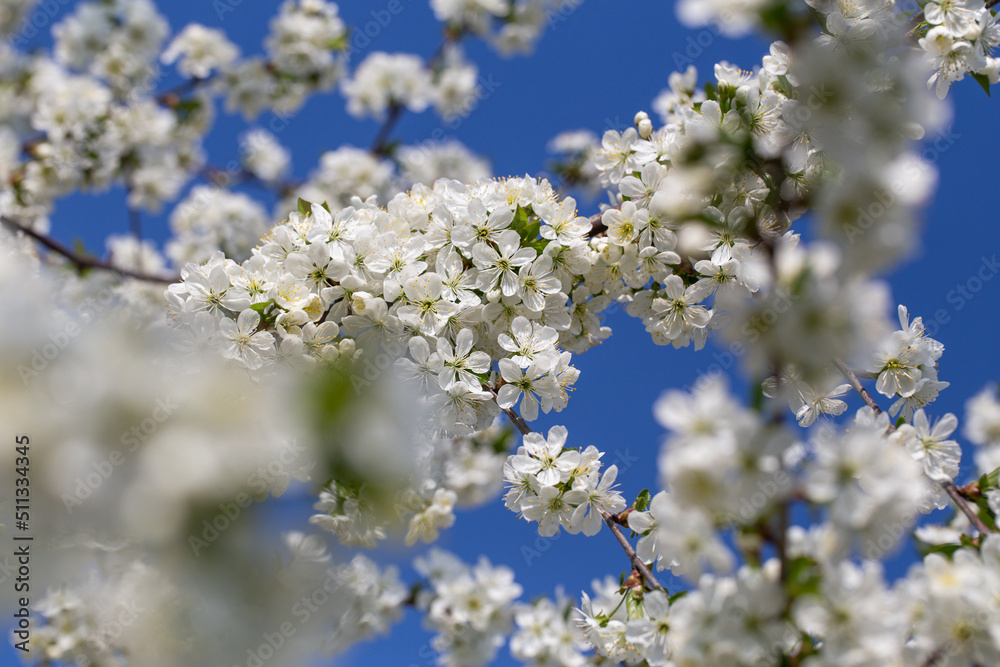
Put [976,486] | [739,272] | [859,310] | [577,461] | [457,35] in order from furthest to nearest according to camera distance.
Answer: [457,35], [739,272], [577,461], [976,486], [859,310]

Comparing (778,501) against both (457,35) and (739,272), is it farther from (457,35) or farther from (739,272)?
(457,35)

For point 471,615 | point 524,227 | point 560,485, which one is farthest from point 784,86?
point 471,615

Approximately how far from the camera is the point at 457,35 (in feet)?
17.6

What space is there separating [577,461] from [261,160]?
7297mm

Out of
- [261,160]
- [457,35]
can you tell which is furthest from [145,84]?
[457,35]

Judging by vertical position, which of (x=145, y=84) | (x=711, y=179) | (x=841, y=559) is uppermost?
(x=145, y=84)

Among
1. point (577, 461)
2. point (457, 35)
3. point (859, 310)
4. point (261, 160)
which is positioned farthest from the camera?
point (261, 160)

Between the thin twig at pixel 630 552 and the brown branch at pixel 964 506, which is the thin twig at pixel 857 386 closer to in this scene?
the brown branch at pixel 964 506

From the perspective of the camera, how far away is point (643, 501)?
202cm

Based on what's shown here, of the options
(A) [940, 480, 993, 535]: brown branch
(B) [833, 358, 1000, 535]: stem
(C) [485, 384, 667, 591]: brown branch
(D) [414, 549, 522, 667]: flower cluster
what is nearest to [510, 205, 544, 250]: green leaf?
(C) [485, 384, 667, 591]: brown branch

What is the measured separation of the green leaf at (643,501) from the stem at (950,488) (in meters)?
0.72

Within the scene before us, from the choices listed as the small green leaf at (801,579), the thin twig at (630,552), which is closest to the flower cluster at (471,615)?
the thin twig at (630,552)

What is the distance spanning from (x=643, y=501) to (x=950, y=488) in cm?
95

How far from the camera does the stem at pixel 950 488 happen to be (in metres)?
1.69
